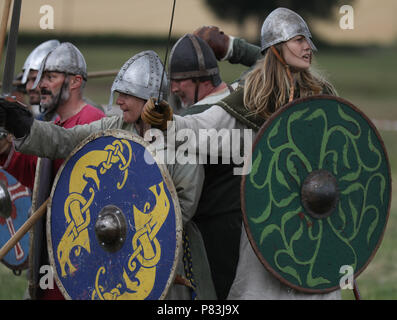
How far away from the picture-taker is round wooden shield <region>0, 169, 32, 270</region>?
4945 mm

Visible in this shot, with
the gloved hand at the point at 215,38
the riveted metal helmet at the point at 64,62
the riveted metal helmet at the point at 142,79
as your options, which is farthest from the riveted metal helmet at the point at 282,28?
the gloved hand at the point at 215,38

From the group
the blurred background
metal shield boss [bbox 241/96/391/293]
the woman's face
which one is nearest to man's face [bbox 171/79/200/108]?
the woman's face

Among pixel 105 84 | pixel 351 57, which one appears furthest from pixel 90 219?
pixel 351 57

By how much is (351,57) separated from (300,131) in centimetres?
3043

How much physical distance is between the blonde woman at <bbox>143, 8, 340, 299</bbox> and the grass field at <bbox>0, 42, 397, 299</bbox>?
9.51ft

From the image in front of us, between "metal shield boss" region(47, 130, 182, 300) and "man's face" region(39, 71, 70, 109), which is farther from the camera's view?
"man's face" region(39, 71, 70, 109)

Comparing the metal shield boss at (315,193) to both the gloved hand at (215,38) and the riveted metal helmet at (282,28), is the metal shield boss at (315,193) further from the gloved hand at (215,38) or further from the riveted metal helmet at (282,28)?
the gloved hand at (215,38)

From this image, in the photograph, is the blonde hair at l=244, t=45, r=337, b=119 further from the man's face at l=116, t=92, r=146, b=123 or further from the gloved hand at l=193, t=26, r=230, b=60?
the gloved hand at l=193, t=26, r=230, b=60

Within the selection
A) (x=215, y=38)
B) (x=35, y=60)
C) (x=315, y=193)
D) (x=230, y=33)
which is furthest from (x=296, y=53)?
(x=230, y=33)

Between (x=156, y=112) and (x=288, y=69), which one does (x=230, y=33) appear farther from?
(x=156, y=112)

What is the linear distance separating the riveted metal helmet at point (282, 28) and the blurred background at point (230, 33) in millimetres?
12712

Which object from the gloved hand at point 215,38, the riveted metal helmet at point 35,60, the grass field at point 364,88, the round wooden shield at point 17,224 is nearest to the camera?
the round wooden shield at point 17,224

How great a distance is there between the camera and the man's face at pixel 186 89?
172 inches
